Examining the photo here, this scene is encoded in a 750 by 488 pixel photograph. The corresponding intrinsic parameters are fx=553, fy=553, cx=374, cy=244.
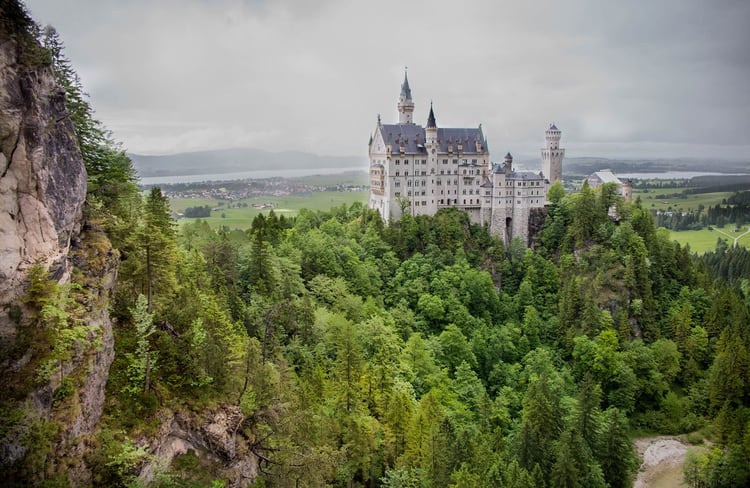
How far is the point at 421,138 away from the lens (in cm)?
8200

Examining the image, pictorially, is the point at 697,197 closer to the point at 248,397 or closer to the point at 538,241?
the point at 538,241

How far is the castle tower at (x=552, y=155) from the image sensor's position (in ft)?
280

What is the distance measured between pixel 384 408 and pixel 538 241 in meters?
47.4

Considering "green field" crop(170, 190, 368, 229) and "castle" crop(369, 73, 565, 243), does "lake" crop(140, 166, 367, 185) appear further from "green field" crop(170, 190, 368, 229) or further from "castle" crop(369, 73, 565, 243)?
"castle" crop(369, 73, 565, 243)

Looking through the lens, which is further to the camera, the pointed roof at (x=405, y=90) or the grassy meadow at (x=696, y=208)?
the grassy meadow at (x=696, y=208)

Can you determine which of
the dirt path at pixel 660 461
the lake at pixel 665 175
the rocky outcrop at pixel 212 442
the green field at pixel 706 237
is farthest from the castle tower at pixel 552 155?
the rocky outcrop at pixel 212 442

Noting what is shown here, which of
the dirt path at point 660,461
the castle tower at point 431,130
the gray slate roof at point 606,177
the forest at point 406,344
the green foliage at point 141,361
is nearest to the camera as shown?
the green foliage at point 141,361

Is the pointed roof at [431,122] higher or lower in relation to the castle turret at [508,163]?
higher

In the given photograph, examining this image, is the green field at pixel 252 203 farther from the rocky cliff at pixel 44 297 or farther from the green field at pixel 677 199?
the green field at pixel 677 199

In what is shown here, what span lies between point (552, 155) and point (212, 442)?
73586mm

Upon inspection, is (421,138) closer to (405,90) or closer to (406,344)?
(405,90)

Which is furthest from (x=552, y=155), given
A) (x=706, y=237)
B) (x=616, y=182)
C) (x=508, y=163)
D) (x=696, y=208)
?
(x=696, y=208)

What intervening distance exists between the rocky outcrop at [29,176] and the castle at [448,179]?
58078mm

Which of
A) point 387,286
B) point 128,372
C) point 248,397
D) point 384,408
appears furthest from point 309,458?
point 387,286
